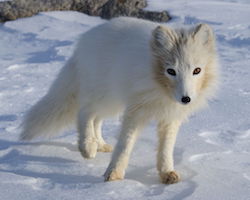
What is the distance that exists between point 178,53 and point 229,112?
1.61 metres

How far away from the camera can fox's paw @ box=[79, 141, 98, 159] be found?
11.7 feet

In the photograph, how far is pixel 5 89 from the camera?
5.17 m

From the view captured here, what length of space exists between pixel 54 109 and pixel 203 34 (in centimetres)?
133

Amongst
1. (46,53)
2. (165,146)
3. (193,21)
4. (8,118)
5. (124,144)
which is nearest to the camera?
(124,144)

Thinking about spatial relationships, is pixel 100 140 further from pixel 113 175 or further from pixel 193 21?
pixel 193 21

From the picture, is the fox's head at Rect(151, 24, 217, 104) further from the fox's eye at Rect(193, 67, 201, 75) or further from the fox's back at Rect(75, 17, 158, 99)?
the fox's back at Rect(75, 17, 158, 99)

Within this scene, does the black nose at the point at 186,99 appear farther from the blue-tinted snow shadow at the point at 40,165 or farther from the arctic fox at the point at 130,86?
the blue-tinted snow shadow at the point at 40,165

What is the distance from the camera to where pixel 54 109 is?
3.84 m

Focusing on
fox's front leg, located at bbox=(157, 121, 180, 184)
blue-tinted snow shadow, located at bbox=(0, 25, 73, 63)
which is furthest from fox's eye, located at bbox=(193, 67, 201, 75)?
blue-tinted snow shadow, located at bbox=(0, 25, 73, 63)

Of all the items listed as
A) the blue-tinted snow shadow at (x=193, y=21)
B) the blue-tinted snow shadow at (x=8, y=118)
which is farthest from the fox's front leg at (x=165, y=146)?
the blue-tinted snow shadow at (x=193, y=21)

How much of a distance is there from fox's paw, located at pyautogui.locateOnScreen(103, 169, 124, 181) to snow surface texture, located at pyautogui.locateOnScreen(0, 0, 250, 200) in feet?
0.18

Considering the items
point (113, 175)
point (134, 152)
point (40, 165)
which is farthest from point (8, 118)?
point (113, 175)

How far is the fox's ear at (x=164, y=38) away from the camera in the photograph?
2.99 metres

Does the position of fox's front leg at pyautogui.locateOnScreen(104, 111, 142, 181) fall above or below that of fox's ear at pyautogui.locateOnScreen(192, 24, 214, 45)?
below
